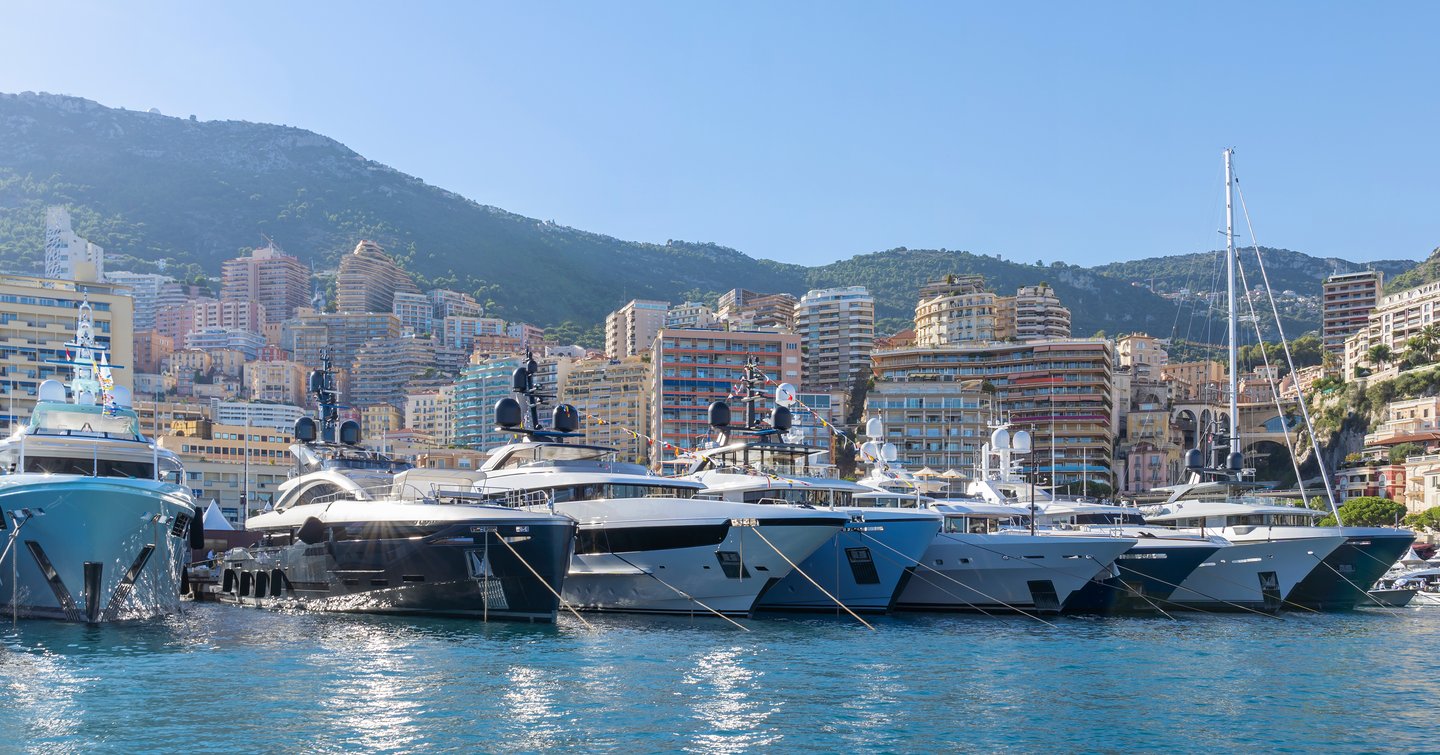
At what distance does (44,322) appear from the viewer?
115500 mm

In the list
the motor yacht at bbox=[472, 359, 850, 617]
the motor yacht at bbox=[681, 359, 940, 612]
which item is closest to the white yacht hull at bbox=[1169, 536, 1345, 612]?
the motor yacht at bbox=[681, 359, 940, 612]

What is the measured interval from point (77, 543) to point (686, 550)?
16.3 m

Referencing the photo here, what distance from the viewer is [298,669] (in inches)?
1168

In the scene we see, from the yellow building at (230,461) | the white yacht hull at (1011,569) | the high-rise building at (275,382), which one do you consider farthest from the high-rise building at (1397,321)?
the high-rise building at (275,382)

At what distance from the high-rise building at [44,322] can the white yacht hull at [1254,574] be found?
88.2 metres

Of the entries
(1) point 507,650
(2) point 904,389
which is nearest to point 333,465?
(1) point 507,650

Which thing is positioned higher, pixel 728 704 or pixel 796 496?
pixel 796 496

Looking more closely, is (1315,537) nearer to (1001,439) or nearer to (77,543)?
(1001,439)

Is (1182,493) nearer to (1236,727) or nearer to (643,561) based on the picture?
(643,561)

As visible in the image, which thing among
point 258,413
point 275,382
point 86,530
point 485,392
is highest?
point 275,382

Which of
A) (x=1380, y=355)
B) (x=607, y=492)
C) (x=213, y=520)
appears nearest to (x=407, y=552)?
(x=607, y=492)

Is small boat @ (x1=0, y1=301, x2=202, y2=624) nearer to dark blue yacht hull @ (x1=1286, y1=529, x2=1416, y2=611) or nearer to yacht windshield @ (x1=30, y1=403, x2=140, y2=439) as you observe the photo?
yacht windshield @ (x1=30, y1=403, x2=140, y2=439)

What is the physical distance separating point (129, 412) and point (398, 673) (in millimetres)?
18859

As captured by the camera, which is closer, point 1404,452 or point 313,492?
point 313,492
